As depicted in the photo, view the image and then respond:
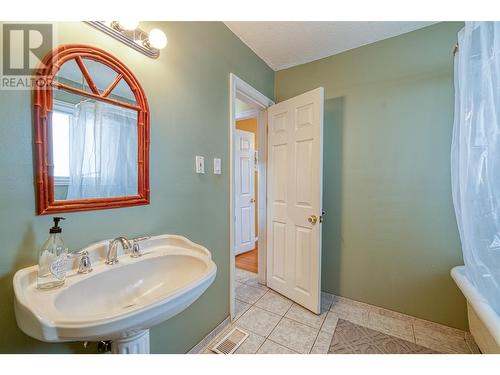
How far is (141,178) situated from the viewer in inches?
43.1

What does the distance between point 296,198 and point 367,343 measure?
3.96 feet

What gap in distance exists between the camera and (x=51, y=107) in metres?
0.80

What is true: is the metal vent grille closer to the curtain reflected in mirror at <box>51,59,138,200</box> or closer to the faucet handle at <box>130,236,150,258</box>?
the faucet handle at <box>130,236,150,258</box>

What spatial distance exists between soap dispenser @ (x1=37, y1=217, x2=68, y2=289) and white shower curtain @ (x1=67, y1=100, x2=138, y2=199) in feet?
0.57

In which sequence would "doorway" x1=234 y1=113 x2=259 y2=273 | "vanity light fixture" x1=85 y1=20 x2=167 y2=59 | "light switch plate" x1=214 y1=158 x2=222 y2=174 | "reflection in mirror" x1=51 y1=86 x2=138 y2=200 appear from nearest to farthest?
"reflection in mirror" x1=51 y1=86 x2=138 y2=200 → "vanity light fixture" x1=85 y1=20 x2=167 y2=59 → "light switch plate" x1=214 y1=158 x2=222 y2=174 → "doorway" x1=234 y1=113 x2=259 y2=273

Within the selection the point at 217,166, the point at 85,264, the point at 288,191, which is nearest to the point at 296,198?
the point at 288,191

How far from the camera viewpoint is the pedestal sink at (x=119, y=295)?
580 millimetres

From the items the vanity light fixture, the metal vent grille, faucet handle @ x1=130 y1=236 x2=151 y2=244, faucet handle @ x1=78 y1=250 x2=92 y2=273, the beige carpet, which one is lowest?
the metal vent grille

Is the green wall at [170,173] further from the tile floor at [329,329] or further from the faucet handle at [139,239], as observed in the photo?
the tile floor at [329,329]

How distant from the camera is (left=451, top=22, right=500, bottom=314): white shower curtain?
3.29 feet

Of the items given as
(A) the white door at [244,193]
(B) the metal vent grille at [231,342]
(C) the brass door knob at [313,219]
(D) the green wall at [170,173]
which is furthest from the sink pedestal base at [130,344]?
(A) the white door at [244,193]

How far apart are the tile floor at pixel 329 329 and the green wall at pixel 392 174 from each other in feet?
0.32

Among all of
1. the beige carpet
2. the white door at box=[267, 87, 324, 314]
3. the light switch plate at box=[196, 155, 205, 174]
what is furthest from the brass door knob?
the light switch plate at box=[196, 155, 205, 174]

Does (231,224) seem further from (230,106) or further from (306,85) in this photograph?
(306,85)
